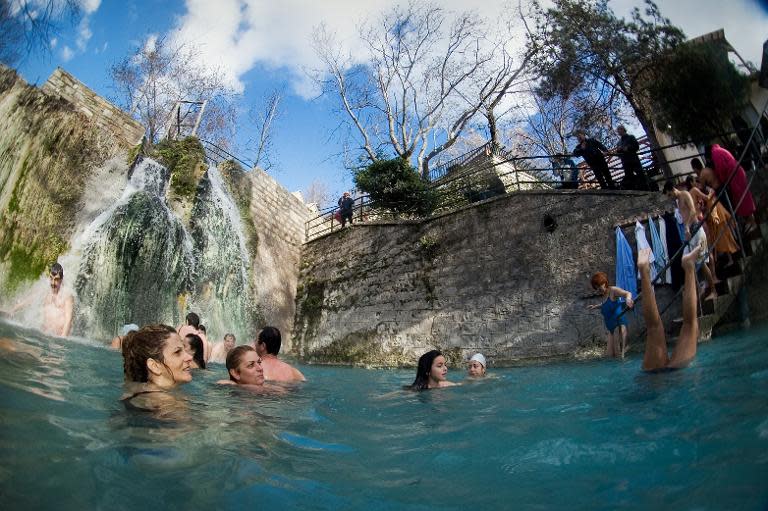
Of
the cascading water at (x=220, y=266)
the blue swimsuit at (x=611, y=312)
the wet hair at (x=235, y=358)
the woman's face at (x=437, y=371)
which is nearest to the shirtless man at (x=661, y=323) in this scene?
the woman's face at (x=437, y=371)

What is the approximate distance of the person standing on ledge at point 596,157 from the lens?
28.4ft

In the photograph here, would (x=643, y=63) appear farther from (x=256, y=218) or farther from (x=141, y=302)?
(x=256, y=218)

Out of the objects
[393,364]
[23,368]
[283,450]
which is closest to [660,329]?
[283,450]

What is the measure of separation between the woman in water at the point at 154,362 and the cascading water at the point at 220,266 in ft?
25.7

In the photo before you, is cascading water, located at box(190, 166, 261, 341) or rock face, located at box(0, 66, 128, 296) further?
cascading water, located at box(190, 166, 261, 341)

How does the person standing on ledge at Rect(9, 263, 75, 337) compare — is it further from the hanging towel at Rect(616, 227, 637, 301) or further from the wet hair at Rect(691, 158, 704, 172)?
the hanging towel at Rect(616, 227, 637, 301)

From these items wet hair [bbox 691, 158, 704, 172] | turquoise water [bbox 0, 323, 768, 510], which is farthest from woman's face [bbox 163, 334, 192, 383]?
wet hair [bbox 691, 158, 704, 172]

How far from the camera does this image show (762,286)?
206 inches

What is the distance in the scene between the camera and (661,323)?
9.60 ft

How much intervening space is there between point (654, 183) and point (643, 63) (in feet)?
23.4

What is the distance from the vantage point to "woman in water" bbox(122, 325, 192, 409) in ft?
9.76

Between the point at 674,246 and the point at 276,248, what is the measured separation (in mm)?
9766

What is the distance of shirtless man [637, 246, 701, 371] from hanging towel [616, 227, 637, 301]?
→ 499 cm

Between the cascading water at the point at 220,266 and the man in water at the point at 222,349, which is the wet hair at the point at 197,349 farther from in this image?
the cascading water at the point at 220,266
